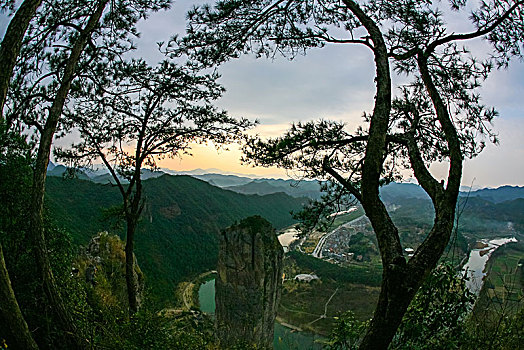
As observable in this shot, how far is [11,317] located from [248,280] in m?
8.88

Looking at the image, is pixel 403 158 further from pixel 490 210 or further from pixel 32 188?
pixel 490 210

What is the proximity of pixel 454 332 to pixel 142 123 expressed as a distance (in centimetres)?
463

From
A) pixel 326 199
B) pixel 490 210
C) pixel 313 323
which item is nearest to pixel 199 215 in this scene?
pixel 313 323

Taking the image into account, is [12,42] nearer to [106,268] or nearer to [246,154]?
[246,154]

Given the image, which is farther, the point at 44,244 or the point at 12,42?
the point at 44,244

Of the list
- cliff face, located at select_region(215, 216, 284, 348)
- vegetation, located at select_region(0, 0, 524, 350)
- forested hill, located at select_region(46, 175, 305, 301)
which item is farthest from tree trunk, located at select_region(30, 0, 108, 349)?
forested hill, located at select_region(46, 175, 305, 301)

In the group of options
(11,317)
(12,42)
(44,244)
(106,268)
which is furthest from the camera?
(106,268)

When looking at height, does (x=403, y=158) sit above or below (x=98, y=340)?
above

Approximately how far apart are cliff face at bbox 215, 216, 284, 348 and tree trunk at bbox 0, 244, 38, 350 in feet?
28.5

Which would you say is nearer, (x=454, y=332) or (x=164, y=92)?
(x=454, y=332)

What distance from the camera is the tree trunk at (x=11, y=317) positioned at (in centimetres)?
221

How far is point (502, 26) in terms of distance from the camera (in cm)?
269

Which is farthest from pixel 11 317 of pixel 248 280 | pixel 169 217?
pixel 169 217

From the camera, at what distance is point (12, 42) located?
Answer: 8.25ft
